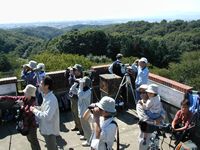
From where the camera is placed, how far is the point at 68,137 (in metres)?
7.28

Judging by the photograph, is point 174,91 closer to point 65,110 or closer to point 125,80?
point 125,80

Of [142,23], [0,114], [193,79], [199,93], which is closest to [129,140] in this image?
[199,93]

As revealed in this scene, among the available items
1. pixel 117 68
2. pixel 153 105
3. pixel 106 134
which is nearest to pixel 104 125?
pixel 106 134

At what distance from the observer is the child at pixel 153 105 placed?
552cm

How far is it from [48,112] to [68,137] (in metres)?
2.40

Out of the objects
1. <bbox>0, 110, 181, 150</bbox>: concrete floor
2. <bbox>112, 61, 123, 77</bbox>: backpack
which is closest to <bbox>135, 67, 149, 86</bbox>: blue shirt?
<bbox>0, 110, 181, 150</bbox>: concrete floor

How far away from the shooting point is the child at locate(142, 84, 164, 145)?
5520 mm

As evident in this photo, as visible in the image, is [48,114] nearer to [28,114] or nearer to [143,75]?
[28,114]

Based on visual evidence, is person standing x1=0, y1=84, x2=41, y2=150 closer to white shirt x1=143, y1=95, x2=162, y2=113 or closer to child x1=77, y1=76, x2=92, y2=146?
child x1=77, y1=76, x2=92, y2=146

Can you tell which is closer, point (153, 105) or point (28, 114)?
point (28, 114)

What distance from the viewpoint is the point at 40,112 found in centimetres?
507

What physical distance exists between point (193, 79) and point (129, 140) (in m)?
49.0

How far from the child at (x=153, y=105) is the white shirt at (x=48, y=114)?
5.07ft

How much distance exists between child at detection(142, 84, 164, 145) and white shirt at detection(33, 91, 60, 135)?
154 cm
